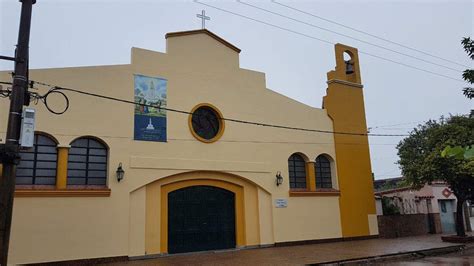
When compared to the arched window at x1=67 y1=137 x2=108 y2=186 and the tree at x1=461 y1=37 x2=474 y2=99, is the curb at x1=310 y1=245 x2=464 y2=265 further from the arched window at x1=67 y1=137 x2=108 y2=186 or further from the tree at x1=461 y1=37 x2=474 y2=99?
the arched window at x1=67 y1=137 x2=108 y2=186

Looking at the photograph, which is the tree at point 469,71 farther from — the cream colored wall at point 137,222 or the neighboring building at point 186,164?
the cream colored wall at point 137,222

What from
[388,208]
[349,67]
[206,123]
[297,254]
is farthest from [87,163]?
[388,208]

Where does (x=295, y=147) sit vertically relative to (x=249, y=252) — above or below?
above

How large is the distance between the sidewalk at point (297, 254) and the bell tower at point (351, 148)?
76.1 inches

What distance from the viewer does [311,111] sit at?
1877 cm

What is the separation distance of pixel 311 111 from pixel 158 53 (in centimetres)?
750

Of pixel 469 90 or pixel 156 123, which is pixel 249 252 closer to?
pixel 156 123

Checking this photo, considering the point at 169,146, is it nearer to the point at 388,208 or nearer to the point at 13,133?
the point at 13,133

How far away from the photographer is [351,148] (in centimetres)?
1928

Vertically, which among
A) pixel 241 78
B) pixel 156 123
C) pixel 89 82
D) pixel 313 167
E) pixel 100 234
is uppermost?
pixel 241 78

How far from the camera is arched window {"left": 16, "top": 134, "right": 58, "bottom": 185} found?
12.6m

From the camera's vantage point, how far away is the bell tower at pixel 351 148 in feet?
60.6

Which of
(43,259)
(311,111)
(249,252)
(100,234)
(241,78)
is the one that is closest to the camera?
(43,259)

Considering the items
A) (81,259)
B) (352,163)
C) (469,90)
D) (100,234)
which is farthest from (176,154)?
(469,90)
